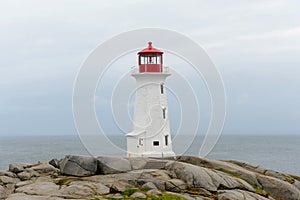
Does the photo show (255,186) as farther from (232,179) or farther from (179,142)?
(179,142)

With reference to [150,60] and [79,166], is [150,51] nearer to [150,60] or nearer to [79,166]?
[150,60]

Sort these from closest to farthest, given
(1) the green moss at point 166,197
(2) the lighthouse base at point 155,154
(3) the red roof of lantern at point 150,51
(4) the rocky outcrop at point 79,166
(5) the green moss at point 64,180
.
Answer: (1) the green moss at point 166,197
(5) the green moss at point 64,180
(4) the rocky outcrop at point 79,166
(2) the lighthouse base at point 155,154
(3) the red roof of lantern at point 150,51

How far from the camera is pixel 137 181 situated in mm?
22578

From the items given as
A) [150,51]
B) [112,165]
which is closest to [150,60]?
[150,51]

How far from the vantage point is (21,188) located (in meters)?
21.7

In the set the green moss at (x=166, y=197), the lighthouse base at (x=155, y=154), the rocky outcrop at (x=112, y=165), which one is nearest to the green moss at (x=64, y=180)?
the rocky outcrop at (x=112, y=165)

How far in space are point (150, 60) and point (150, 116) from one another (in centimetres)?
479

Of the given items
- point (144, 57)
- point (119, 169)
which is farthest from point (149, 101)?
point (119, 169)

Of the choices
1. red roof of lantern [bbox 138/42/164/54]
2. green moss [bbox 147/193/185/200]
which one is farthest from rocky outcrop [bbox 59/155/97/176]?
red roof of lantern [bbox 138/42/164/54]

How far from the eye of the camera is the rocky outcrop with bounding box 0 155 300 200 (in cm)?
2092

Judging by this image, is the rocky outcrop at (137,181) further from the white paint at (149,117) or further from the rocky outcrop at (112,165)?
the white paint at (149,117)

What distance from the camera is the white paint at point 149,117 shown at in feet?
108

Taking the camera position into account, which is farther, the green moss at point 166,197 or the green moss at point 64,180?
the green moss at point 64,180

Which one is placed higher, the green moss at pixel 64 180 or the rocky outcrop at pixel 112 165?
the rocky outcrop at pixel 112 165
